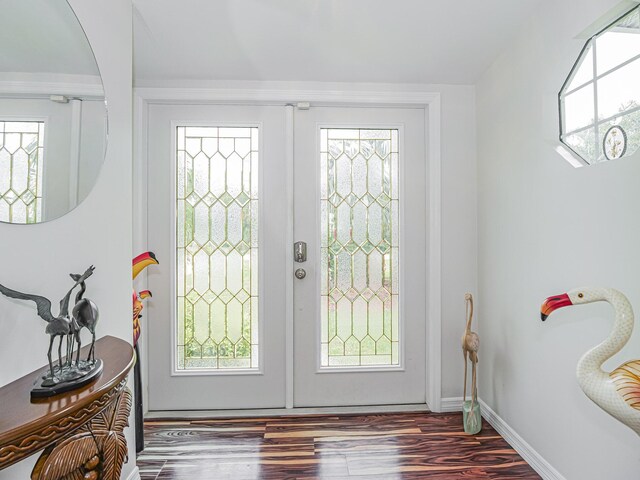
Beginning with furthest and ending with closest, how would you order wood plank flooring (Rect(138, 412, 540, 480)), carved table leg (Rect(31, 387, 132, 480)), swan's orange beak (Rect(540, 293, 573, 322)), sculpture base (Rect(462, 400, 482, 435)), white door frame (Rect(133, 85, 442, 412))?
white door frame (Rect(133, 85, 442, 412)) < sculpture base (Rect(462, 400, 482, 435)) < wood plank flooring (Rect(138, 412, 540, 480)) < swan's orange beak (Rect(540, 293, 573, 322)) < carved table leg (Rect(31, 387, 132, 480))

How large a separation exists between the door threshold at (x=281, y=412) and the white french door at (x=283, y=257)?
38 millimetres

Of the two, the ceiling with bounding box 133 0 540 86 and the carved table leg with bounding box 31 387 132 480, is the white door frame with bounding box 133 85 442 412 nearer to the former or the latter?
the ceiling with bounding box 133 0 540 86

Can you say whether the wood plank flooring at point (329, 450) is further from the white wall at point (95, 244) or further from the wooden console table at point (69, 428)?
the wooden console table at point (69, 428)

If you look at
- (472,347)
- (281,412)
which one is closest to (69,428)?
(281,412)

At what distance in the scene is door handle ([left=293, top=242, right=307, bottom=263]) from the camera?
2.47 metres

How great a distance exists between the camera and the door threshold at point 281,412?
2416mm

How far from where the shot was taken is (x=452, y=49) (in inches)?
81.0

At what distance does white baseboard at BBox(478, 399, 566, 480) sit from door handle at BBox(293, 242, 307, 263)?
4.82ft

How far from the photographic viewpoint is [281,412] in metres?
2.46

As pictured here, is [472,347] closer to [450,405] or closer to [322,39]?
[450,405]

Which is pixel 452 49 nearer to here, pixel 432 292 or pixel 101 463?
pixel 432 292

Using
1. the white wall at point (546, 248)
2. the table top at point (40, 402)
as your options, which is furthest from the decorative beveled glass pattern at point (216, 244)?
the white wall at point (546, 248)

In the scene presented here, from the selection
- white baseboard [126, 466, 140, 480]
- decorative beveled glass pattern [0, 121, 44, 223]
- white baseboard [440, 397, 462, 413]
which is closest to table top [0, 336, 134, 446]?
decorative beveled glass pattern [0, 121, 44, 223]

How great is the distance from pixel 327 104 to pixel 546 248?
1535 millimetres
